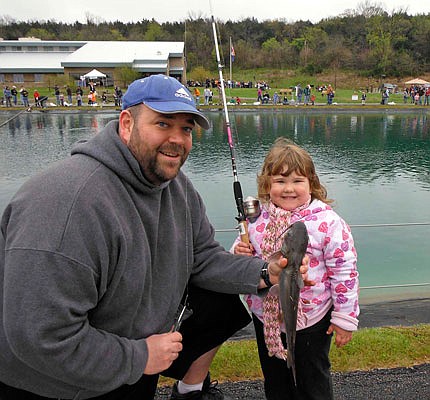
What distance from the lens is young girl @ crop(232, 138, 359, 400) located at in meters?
2.15

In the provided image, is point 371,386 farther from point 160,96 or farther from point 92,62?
point 92,62

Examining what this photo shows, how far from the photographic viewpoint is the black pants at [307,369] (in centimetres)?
221

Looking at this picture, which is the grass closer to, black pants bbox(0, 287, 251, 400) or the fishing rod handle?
black pants bbox(0, 287, 251, 400)

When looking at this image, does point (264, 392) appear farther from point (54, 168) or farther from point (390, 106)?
point (390, 106)

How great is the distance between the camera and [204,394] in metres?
2.39

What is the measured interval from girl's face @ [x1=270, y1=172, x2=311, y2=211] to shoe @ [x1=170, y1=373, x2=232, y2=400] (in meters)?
1.08

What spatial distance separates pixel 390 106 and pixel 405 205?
24942 mm

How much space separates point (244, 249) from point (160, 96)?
38.9 inches

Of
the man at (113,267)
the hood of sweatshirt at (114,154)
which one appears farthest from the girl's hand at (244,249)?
the hood of sweatshirt at (114,154)

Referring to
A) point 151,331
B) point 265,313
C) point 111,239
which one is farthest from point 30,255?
point 265,313

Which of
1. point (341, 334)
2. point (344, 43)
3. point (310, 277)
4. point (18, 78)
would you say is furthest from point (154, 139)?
point (344, 43)

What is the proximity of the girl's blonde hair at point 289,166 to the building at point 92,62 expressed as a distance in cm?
4076

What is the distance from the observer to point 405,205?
1047cm

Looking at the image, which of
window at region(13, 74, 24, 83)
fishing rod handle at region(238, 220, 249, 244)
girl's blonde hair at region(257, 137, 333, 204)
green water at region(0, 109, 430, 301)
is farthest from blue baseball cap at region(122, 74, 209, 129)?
window at region(13, 74, 24, 83)
